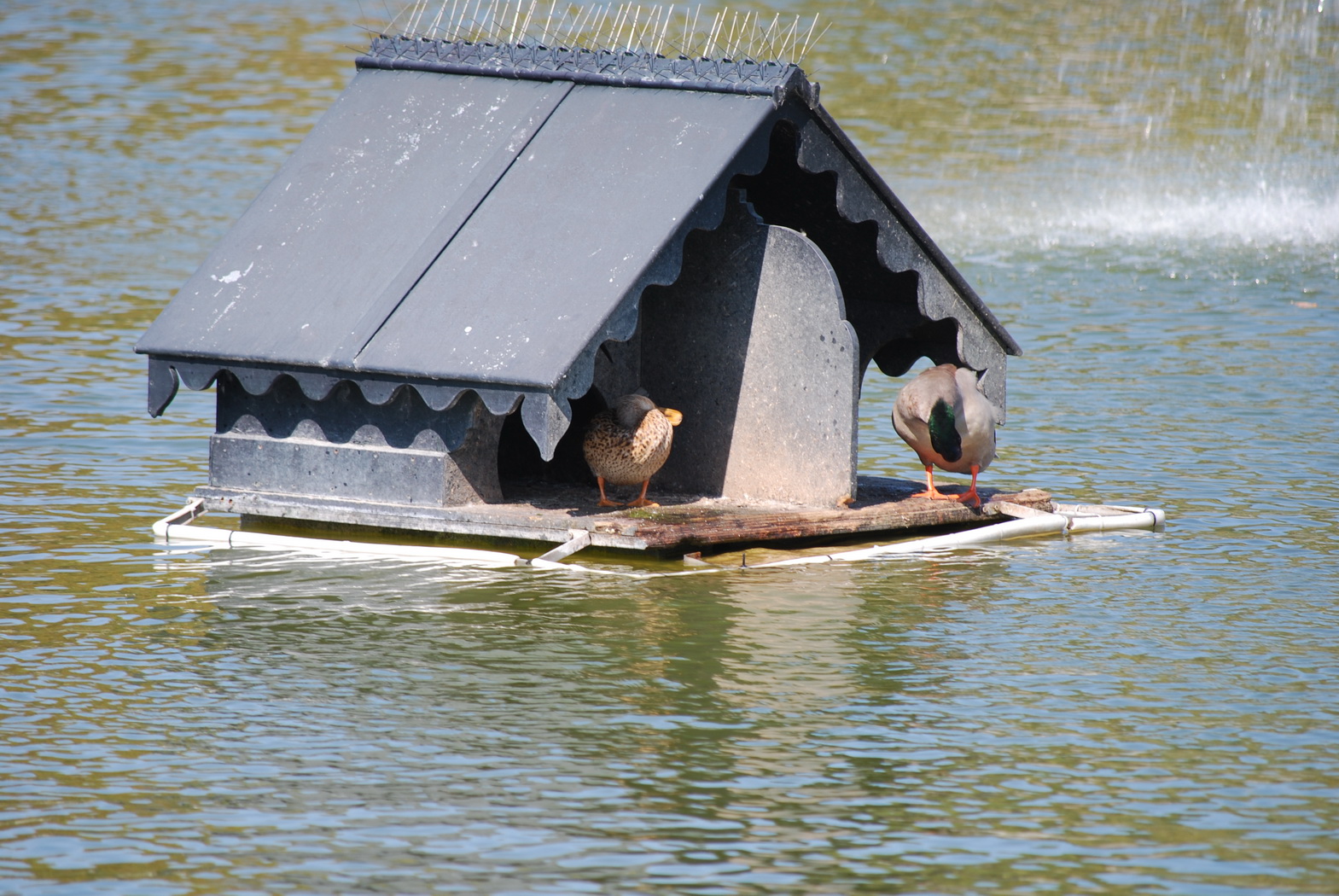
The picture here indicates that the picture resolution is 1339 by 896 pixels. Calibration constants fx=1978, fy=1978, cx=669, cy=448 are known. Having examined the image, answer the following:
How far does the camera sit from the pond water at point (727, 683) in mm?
6207

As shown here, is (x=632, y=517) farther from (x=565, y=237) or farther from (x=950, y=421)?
(x=950, y=421)

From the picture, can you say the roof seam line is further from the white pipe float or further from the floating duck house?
the white pipe float

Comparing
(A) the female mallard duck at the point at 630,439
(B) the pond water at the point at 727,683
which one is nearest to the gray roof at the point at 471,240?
(A) the female mallard duck at the point at 630,439

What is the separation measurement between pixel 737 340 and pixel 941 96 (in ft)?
62.4

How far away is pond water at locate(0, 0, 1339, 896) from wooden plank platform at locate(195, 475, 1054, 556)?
251 mm

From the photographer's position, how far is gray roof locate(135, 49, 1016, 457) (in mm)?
9367

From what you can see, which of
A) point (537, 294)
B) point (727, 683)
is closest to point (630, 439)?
point (537, 294)

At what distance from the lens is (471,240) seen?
995 cm

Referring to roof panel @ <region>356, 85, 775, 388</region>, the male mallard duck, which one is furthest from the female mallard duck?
the male mallard duck

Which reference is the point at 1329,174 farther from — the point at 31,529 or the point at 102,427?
the point at 31,529

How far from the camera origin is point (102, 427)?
533 inches

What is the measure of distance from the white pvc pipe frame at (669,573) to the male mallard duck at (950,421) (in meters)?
0.35

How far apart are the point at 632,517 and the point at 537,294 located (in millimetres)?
1289

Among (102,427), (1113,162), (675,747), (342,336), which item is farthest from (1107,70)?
(675,747)
